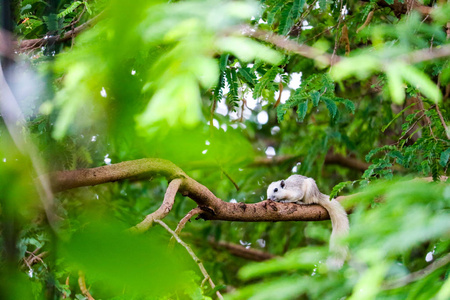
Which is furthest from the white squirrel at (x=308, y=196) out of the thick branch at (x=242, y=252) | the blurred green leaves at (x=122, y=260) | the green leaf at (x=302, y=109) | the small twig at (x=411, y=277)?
the blurred green leaves at (x=122, y=260)

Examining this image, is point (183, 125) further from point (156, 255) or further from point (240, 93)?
point (240, 93)

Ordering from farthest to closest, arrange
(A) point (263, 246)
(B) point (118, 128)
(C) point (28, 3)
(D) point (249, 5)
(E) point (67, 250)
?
(A) point (263, 246)
(C) point (28, 3)
(D) point (249, 5)
(B) point (118, 128)
(E) point (67, 250)

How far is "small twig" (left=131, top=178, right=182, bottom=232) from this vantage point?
236cm

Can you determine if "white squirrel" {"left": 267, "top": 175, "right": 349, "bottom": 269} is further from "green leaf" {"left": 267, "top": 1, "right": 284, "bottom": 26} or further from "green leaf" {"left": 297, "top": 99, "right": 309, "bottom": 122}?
"green leaf" {"left": 267, "top": 1, "right": 284, "bottom": 26}

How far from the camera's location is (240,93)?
137 inches

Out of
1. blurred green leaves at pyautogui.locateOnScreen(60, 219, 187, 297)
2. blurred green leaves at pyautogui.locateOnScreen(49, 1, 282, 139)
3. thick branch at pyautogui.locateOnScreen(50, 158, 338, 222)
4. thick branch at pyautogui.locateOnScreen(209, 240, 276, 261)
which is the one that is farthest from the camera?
thick branch at pyautogui.locateOnScreen(209, 240, 276, 261)

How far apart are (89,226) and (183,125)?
30 centimetres

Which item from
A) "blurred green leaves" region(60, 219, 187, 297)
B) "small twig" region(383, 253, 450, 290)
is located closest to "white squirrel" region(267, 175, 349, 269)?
"small twig" region(383, 253, 450, 290)

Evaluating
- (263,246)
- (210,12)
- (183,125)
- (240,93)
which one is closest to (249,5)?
(210,12)

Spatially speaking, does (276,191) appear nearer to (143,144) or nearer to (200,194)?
(200,194)

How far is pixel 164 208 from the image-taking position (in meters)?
2.67

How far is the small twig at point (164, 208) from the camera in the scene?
2.36m

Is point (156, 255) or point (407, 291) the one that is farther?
Answer: point (407, 291)

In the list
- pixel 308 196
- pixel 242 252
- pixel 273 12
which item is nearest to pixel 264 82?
pixel 273 12
